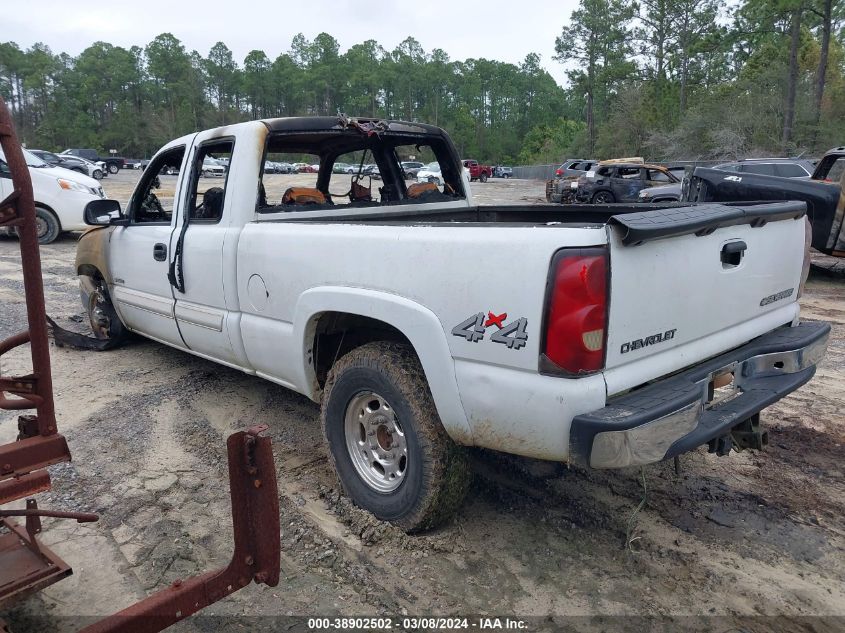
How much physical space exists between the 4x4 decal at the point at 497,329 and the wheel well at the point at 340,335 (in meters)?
0.57

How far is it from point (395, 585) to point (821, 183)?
9.05 meters

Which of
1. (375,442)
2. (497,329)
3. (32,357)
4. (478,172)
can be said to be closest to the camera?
(32,357)

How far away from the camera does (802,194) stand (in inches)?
346

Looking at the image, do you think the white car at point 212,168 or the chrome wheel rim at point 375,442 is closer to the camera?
the chrome wheel rim at point 375,442

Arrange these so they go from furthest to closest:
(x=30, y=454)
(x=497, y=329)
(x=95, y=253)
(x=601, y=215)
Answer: (x=95, y=253) < (x=601, y=215) < (x=497, y=329) < (x=30, y=454)

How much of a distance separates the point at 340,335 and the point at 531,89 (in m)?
126

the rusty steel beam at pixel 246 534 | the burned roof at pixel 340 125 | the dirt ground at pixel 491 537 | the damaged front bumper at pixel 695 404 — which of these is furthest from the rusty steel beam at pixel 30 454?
the burned roof at pixel 340 125

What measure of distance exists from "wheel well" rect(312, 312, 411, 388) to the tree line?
3364cm

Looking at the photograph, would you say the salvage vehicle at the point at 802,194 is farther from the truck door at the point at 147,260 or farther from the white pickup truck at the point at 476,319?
the truck door at the point at 147,260

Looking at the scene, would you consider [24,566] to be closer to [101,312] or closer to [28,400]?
[28,400]

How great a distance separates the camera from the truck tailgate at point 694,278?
2.42 meters

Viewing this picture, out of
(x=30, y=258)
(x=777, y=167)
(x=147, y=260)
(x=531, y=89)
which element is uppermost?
(x=531, y=89)

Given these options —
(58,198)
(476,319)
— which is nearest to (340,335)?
(476,319)

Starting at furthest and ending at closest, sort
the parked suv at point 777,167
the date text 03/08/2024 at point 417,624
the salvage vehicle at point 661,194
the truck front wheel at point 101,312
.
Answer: the salvage vehicle at point 661,194 → the parked suv at point 777,167 → the truck front wheel at point 101,312 → the date text 03/08/2024 at point 417,624
